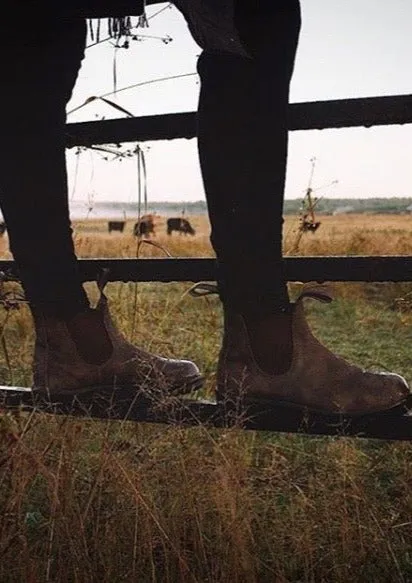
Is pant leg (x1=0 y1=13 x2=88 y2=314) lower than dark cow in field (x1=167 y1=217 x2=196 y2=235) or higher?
higher

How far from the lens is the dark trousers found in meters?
1.65

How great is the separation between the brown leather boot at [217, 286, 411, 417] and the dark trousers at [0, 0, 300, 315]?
0.09 meters

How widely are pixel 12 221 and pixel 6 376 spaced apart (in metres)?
1.95

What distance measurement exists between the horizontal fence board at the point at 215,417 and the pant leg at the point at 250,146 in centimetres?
25

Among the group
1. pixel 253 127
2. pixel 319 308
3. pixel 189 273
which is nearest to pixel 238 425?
pixel 189 273

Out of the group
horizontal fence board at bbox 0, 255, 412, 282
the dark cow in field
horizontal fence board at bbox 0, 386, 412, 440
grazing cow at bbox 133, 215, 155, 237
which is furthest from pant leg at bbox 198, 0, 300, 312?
the dark cow in field

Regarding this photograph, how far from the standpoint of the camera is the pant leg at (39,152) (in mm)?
1808

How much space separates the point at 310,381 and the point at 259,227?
34cm

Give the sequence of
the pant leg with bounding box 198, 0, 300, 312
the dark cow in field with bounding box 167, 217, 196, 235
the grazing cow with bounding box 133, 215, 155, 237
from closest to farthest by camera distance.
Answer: the pant leg with bounding box 198, 0, 300, 312 → the grazing cow with bounding box 133, 215, 155, 237 → the dark cow in field with bounding box 167, 217, 196, 235

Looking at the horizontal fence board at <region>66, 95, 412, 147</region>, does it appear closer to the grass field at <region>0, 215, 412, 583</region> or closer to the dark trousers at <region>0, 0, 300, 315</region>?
the dark trousers at <region>0, 0, 300, 315</region>

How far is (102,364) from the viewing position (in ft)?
6.39

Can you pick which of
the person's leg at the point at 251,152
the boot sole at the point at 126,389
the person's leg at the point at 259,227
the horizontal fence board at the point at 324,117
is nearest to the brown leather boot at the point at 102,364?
the boot sole at the point at 126,389

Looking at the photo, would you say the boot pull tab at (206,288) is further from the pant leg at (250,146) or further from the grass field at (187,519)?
the grass field at (187,519)

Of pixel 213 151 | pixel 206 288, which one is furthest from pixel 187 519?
pixel 213 151
